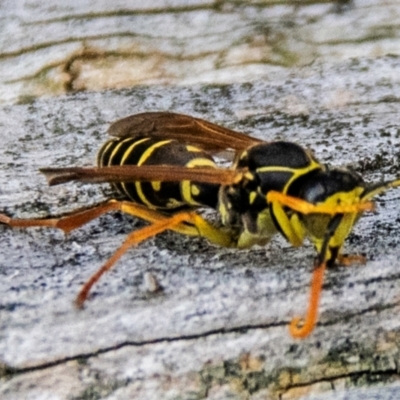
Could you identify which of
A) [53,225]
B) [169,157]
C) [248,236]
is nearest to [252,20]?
[169,157]

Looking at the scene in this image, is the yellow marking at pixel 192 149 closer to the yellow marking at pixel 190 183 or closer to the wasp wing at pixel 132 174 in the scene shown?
the yellow marking at pixel 190 183

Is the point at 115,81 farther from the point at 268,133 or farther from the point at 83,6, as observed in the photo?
the point at 268,133

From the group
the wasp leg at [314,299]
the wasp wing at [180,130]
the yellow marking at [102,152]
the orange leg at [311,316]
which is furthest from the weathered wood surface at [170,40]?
the orange leg at [311,316]

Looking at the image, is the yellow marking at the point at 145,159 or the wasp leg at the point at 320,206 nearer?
the wasp leg at the point at 320,206

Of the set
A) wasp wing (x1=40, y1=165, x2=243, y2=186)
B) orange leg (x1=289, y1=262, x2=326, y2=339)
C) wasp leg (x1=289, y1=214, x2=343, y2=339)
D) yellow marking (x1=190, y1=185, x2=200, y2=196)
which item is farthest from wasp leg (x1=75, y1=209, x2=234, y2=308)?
orange leg (x1=289, y1=262, x2=326, y2=339)

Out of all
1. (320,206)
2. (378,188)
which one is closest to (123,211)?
(320,206)

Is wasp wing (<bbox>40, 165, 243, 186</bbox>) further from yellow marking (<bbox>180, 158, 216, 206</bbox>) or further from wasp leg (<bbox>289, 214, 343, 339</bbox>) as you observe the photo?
wasp leg (<bbox>289, 214, 343, 339</bbox>)

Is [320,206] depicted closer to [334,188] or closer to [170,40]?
[334,188]

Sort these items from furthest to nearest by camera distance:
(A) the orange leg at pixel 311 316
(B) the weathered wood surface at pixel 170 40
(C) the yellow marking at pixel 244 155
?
(B) the weathered wood surface at pixel 170 40
(C) the yellow marking at pixel 244 155
(A) the orange leg at pixel 311 316
